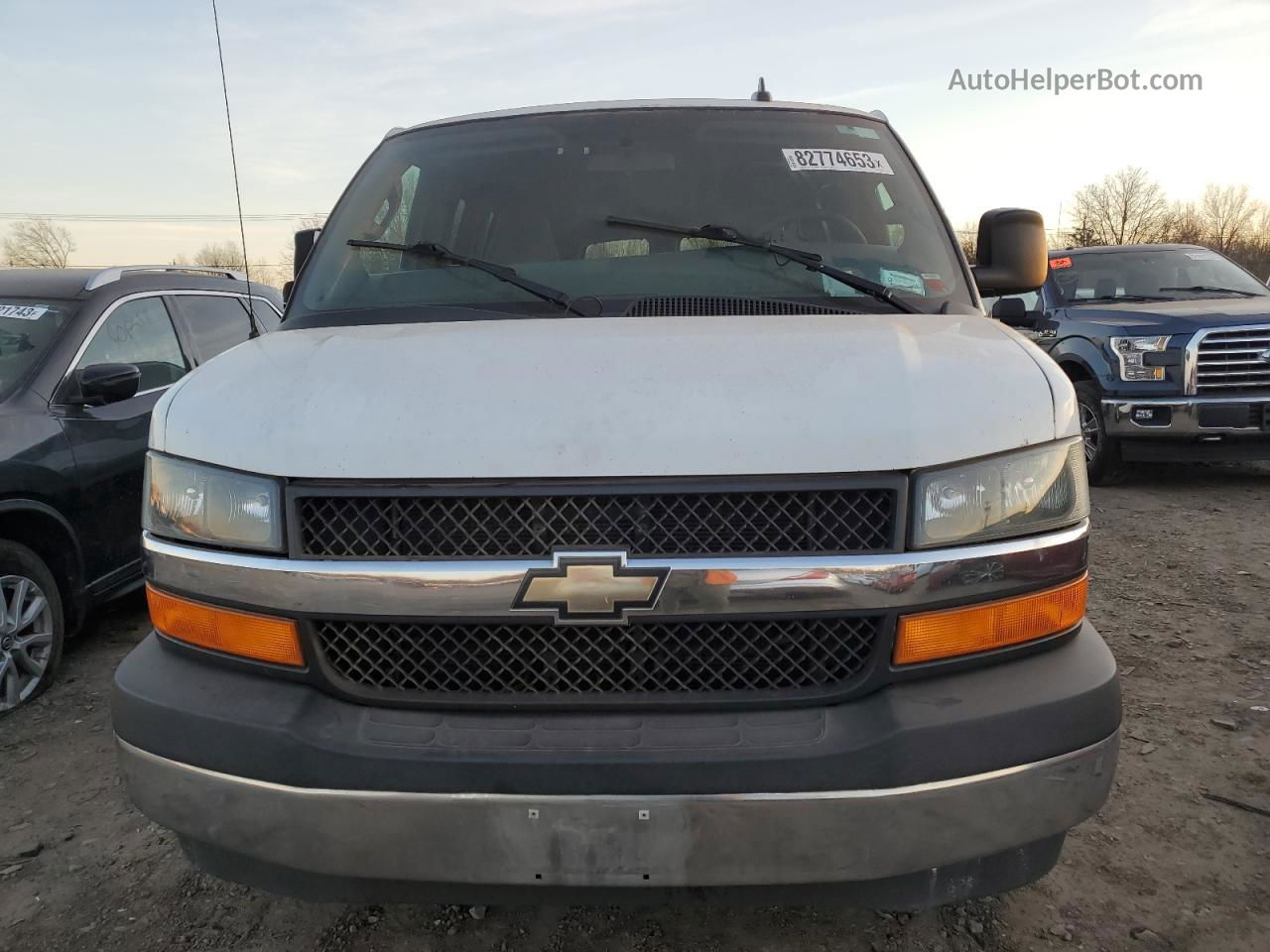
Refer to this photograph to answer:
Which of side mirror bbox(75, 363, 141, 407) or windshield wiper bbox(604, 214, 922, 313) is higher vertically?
windshield wiper bbox(604, 214, 922, 313)

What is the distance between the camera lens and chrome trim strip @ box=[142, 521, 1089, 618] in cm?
171

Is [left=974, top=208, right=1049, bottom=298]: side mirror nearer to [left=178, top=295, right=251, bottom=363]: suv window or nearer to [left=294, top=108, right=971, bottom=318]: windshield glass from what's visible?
[left=294, top=108, right=971, bottom=318]: windshield glass

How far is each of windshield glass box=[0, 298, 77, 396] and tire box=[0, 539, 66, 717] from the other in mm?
782

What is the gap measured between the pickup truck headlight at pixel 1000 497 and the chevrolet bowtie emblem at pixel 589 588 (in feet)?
1.71

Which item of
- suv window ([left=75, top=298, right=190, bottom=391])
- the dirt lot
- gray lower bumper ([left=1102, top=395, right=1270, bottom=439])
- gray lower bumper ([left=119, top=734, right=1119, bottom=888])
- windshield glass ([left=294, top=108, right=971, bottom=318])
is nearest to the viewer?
gray lower bumper ([left=119, top=734, right=1119, bottom=888])

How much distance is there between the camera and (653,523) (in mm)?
1731

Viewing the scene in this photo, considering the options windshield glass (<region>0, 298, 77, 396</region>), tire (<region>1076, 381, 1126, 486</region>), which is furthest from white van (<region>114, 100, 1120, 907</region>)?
tire (<region>1076, 381, 1126, 486</region>)

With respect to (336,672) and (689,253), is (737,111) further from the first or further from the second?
(336,672)

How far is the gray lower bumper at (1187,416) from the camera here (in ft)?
23.4

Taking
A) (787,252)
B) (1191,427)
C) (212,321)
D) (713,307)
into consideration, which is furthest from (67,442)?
(1191,427)

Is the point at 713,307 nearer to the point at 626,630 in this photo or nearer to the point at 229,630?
the point at 626,630

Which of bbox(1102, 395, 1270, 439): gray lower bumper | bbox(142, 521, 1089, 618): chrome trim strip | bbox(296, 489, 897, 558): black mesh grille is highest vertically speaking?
bbox(296, 489, 897, 558): black mesh grille

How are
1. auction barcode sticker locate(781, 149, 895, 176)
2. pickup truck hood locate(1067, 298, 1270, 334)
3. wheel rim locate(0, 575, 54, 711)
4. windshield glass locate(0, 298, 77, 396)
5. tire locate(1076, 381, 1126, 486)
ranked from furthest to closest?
tire locate(1076, 381, 1126, 486) → pickup truck hood locate(1067, 298, 1270, 334) → windshield glass locate(0, 298, 77, 396) → wheel rim locate(0, 575, 54, 711) → auction barcode sticker locate(781, 149, 895, 176)

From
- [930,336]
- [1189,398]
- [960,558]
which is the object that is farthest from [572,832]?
[1189,398]
